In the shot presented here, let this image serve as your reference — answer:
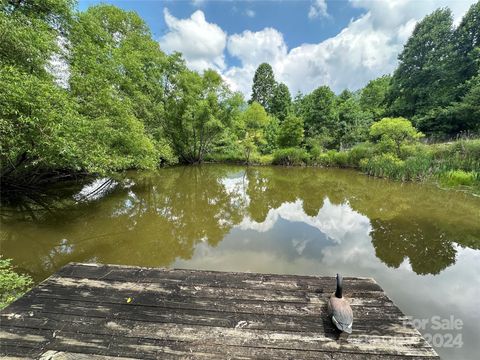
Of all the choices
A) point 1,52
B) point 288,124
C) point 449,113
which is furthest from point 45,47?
point 449,113

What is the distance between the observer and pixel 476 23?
1484 centimetres

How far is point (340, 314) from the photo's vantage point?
150cm

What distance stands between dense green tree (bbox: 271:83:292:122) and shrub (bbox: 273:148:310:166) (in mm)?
11459

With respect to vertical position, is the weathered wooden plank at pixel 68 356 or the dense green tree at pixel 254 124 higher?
the dense green tree at pixel 254 124

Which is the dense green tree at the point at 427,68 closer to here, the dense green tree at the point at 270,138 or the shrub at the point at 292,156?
the shrub at the point at 292,156

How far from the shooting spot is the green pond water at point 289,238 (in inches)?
119

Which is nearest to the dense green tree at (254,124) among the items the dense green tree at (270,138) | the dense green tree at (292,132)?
the dense green tree at (270,138)

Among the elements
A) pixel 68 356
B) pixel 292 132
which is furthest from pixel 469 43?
pixel 68 356

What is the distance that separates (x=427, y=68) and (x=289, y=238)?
19.1 metres

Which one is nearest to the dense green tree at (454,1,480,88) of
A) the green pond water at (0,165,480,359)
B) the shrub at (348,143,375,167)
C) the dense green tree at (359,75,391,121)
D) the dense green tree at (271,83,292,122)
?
the shrub at (348,143,375,167)

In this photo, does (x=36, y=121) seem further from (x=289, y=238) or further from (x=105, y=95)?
(x=289, y=238)

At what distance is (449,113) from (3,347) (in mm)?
20202

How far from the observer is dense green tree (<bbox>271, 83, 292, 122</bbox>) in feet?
92.9

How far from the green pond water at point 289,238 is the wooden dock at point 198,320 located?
1.24 m
